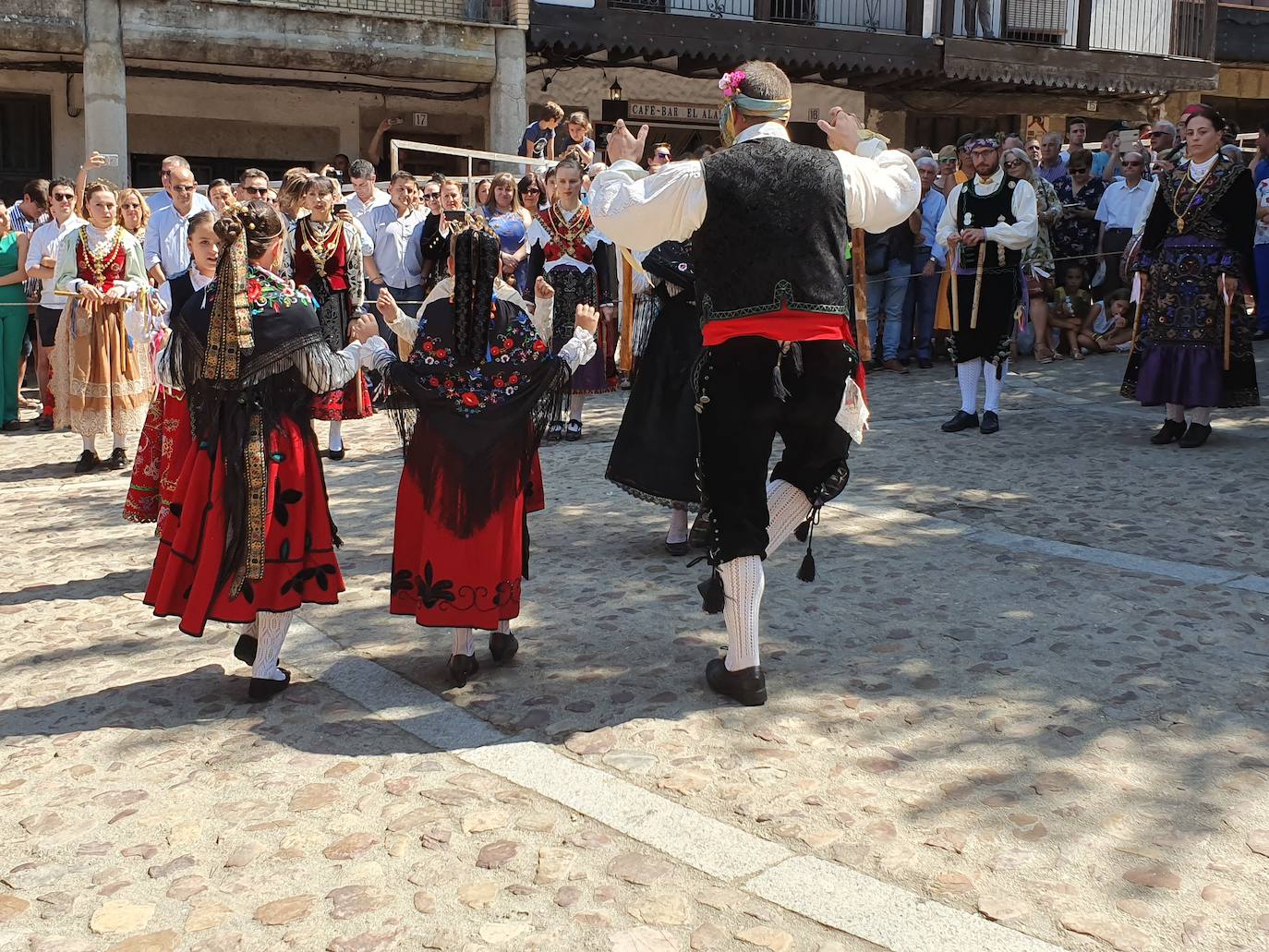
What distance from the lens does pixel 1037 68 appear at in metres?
21.1

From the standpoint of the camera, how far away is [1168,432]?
29.1 ft

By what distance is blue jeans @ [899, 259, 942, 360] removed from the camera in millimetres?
13164

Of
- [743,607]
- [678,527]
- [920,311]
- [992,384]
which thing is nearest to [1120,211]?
[920,311]

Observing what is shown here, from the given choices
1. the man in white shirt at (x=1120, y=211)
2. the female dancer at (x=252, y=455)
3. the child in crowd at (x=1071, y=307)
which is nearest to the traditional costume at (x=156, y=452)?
the female dancer at (x=252, y=455)

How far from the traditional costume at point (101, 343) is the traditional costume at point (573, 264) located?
2716mm

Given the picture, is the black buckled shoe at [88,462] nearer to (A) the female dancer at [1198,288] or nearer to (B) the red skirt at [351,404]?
(B) the red skirt at [351,404]

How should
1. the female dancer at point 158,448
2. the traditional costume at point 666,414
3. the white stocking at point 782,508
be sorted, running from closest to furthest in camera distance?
the white stocking at point 782,508 → the traditional costume at point 666,414 → the female dancer at point 158,448

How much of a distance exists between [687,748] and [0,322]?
28.8 ft

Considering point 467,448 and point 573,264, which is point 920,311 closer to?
point 573,264

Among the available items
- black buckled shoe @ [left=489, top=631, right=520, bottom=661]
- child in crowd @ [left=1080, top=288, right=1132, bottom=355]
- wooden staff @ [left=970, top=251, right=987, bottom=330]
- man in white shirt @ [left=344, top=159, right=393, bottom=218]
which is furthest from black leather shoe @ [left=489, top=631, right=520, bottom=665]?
child in crowd @ [left=1080, top=288, right=1132, bottom=355]

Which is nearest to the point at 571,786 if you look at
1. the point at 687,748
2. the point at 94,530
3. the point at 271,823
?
the point at 687,748

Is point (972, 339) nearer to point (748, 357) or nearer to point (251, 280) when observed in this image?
point (748, 357)

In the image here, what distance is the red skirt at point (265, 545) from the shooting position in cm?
455

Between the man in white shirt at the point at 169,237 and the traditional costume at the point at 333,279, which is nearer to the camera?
the traditional costume at the point at 333,279
